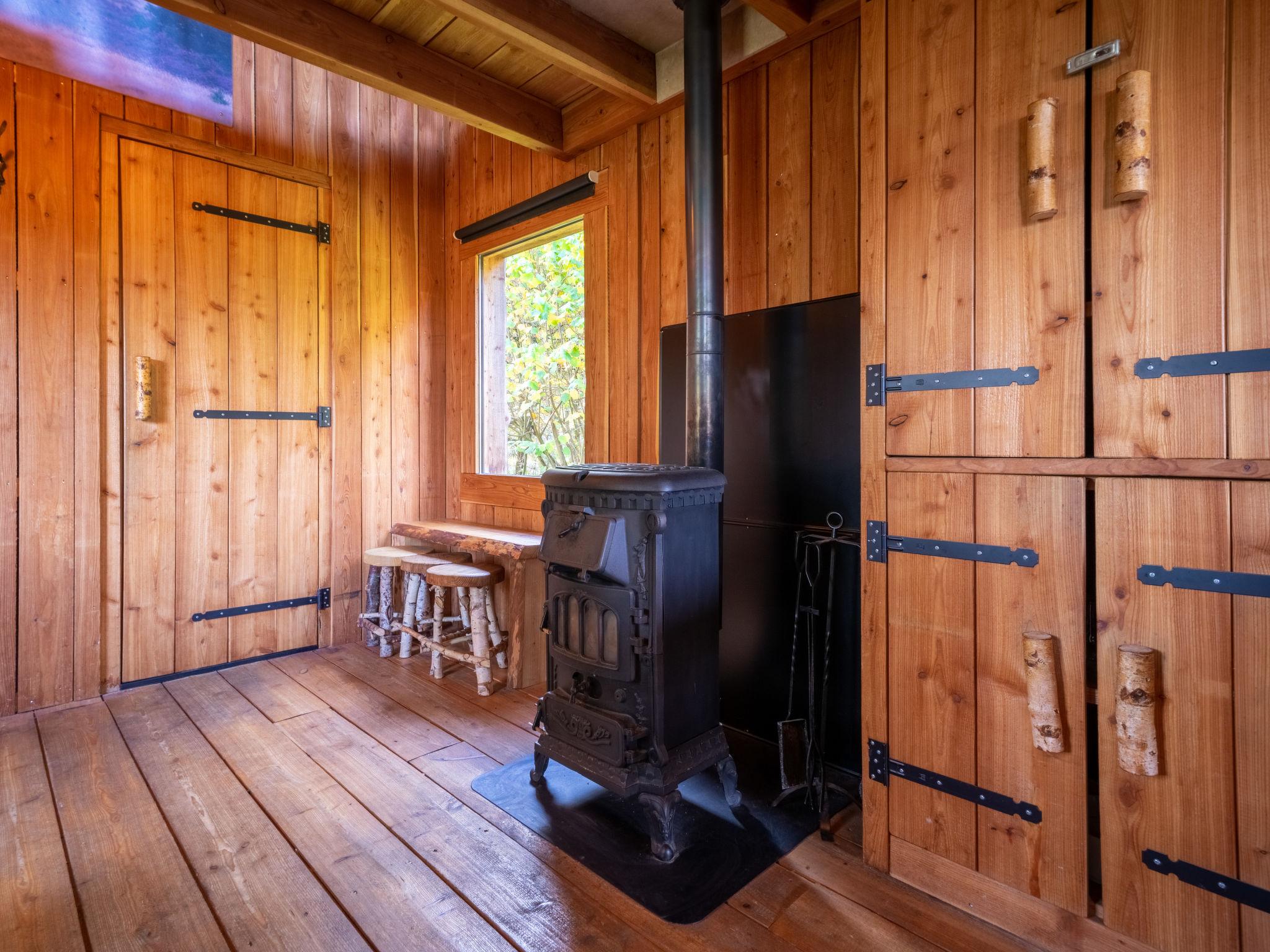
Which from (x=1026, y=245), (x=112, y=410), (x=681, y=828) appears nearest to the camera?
(x=1026, y=245)

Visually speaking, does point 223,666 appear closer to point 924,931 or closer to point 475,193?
point 475,193

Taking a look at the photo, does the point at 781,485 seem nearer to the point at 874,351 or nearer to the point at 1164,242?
the point at 874,351

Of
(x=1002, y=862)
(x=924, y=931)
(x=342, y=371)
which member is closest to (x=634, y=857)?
(x=924, y=931)

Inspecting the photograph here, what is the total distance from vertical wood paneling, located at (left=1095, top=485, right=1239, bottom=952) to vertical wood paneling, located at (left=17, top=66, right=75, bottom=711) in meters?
3.49

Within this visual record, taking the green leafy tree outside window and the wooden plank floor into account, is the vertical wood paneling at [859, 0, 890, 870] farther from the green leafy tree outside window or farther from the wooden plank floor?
the green leafy tree outside window

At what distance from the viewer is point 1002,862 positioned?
1.46 metres

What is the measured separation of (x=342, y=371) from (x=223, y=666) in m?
1.53

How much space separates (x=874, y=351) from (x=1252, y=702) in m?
0.99

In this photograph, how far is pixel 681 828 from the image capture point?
5.77ft

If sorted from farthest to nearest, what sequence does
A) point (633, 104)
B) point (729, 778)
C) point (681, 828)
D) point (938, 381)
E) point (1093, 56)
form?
point (633, 104) → point (729, 778) → point (681, 828) → point (938, 381) → point (1093, 56)

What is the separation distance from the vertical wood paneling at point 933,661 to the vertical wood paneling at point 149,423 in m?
3.00

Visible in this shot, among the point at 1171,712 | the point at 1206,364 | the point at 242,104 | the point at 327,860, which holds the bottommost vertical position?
the point at 327,860

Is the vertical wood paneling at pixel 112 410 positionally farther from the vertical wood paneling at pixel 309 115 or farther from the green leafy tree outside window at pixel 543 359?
the green leafy tree outside window at pixel 543 359

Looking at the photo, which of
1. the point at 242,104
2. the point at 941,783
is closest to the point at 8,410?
the point at 242,104
